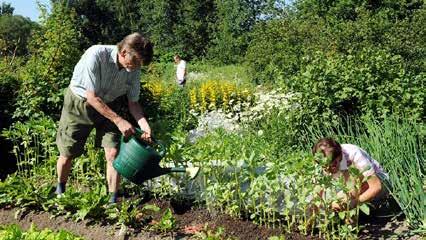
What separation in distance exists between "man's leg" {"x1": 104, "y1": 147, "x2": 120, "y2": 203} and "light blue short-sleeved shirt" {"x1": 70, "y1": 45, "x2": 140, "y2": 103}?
1.27ft

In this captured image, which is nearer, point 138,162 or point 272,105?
point 138,162

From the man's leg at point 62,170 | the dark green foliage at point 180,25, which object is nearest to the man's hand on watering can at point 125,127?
the man's leg at point 62,170

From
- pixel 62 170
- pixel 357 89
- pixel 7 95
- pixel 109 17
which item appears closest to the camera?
pixel 62 170

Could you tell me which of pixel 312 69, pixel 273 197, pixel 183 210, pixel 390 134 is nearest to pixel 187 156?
pixel 183 210

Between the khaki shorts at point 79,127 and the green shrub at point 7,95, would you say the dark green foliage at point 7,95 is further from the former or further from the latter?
the khaki shorts at point 79,127

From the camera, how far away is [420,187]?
12.1ft

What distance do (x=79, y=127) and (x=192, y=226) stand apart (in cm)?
120

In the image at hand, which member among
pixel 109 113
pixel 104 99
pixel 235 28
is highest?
pixel 235 28

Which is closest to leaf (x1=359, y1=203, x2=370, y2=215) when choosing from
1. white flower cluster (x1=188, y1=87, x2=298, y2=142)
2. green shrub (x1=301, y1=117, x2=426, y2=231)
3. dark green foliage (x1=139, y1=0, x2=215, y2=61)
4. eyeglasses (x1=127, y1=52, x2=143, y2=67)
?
green shrub (x1=301, y1=117, x2=426, y2=231)

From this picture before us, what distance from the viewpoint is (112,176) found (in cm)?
444

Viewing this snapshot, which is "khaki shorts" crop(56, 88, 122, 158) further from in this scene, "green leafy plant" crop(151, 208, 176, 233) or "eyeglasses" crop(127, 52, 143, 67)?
"green leafy plant" crop(151, 208, 176, 233)

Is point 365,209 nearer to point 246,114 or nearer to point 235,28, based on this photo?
point 246,114

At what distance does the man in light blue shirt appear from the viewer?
405cm

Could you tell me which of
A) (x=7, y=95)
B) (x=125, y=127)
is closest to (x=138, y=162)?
(x=125, y=127)
